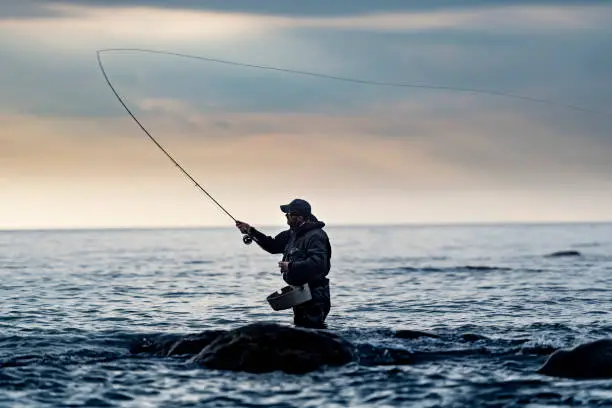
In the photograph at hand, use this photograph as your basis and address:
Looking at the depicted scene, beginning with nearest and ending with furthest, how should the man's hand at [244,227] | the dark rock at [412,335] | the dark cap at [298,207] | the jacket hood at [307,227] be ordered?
the jacket hood at [307,227] → the dark cap at [298,207] → the man's hand at [244,227] → the dark rock at [412,335]

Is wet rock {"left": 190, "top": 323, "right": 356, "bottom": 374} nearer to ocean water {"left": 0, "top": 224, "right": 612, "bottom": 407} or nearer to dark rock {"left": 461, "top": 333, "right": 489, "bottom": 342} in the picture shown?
ocean water {"left": 0, "top": 224, "right": 612, "bottom": 407}

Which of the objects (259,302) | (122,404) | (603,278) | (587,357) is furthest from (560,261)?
(122,404)

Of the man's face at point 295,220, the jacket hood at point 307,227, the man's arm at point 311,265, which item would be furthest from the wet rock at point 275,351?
the man's face at point 295,220

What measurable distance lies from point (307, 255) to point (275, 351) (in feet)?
7.37

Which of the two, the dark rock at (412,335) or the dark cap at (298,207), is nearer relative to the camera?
the dark cap at (298,207)

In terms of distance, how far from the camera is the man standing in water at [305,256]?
51.2 ft

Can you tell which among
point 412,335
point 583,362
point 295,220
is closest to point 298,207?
point 295,220

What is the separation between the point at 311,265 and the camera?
15.6 m

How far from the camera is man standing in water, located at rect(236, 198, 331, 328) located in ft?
51.2

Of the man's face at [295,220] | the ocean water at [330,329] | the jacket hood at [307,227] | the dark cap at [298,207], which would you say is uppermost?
the dark cap at [298,207]

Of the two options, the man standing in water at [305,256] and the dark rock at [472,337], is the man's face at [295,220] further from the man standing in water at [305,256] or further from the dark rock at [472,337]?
the dark rock at [472,337]

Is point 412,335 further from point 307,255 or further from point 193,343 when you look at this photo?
point 193,343

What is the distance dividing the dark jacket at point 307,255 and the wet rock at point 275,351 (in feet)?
4.29

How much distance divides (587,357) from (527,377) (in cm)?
96
